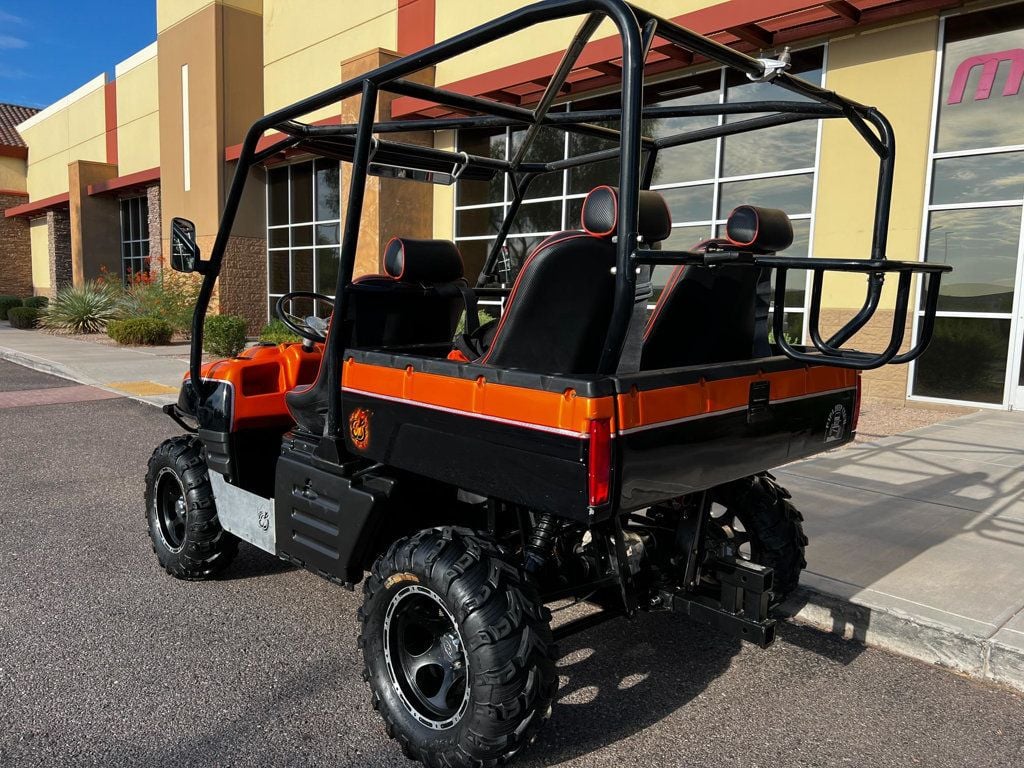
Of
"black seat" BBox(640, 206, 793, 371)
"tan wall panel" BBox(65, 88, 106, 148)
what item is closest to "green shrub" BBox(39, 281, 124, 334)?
"tan wall panel" BBox(65, 88, 106, 148)

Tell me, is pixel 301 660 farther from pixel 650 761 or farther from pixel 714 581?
pixel 714 581

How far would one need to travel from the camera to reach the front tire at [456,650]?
244 centimetres

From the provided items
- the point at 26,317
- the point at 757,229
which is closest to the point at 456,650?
the point at 757,229

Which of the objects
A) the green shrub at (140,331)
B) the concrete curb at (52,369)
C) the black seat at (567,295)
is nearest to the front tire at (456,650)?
the black seat at (567,295)

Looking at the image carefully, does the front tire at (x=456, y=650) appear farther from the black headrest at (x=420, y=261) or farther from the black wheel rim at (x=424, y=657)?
the black headrest at (x=420, y=261)

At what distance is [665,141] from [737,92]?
7.88 m

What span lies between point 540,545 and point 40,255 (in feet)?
123

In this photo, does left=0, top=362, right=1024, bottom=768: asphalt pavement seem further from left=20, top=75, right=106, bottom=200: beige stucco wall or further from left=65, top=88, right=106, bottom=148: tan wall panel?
left=20, top=75, right=106, bottom=200: beige stucco wall

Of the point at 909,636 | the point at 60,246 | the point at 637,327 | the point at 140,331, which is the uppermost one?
the point at 60,246

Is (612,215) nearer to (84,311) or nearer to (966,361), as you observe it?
(966,361)

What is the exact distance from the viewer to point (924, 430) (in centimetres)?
792

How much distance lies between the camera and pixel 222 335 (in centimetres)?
1387

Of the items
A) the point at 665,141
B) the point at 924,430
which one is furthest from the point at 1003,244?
the point at 665,141

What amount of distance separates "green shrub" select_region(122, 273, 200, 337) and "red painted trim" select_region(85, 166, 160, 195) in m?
5.26
